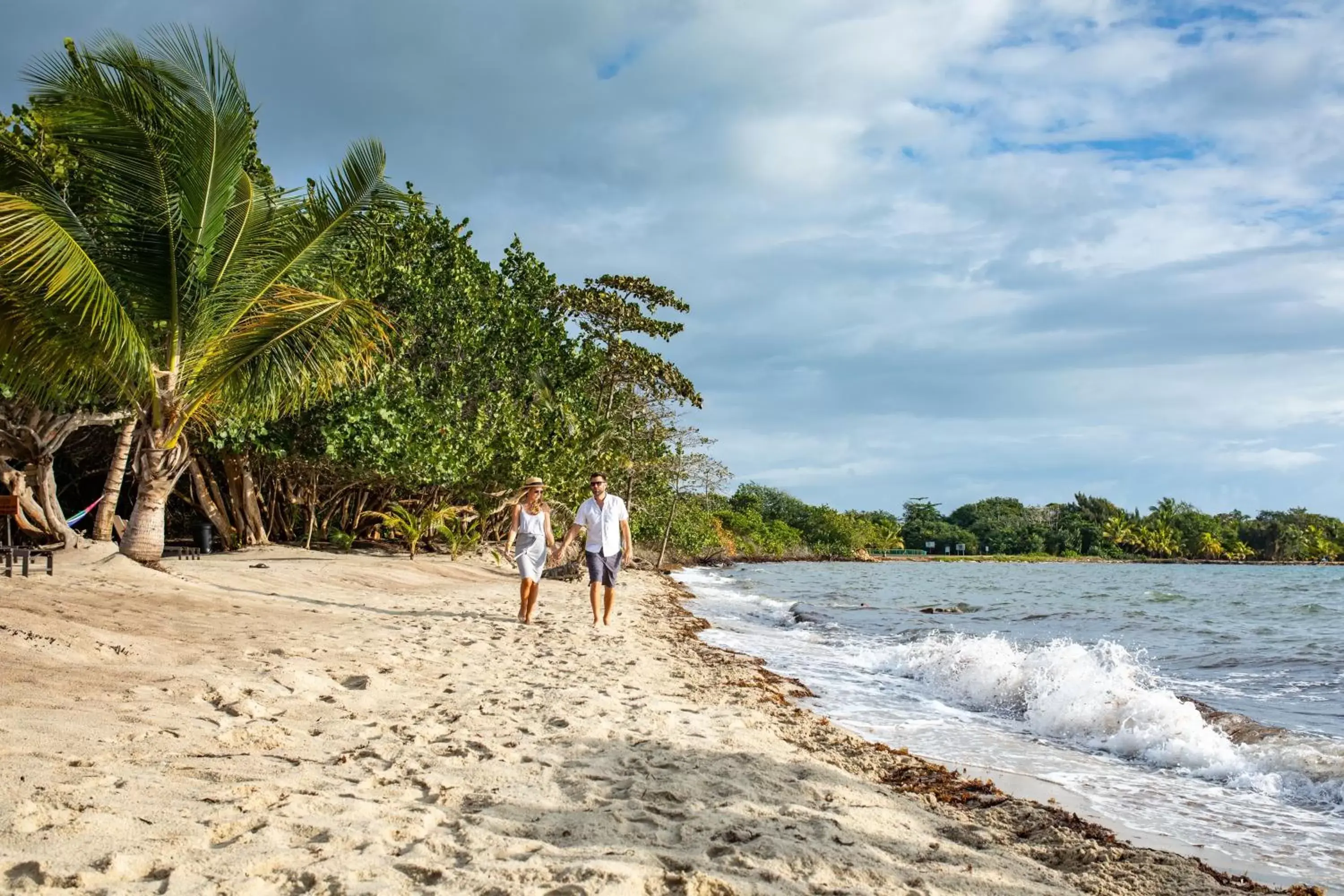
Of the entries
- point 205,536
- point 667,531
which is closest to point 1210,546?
point 667,531

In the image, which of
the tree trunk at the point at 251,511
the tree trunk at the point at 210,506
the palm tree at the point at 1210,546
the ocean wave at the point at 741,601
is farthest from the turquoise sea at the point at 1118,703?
the palm tree at the point at 1210,546

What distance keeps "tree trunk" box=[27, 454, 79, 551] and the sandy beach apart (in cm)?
317

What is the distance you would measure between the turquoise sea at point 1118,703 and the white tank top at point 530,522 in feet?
10.9

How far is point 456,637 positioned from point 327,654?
6.54 feet

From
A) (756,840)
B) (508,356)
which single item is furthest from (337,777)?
(508,356)

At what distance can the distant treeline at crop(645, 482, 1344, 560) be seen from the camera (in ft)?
271

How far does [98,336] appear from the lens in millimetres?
9438

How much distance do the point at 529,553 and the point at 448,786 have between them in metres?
6.67

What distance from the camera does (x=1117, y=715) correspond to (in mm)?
7535

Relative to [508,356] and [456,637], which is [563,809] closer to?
[456,637]

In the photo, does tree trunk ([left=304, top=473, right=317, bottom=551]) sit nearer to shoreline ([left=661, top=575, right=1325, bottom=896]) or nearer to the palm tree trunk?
the palm tree trunk

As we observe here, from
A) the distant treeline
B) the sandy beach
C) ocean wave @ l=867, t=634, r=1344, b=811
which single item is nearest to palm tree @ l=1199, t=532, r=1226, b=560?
the distant treeline

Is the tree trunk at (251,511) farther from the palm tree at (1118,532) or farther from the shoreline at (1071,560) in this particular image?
the palm tree at (1118,532)

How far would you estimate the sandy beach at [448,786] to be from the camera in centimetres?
304
